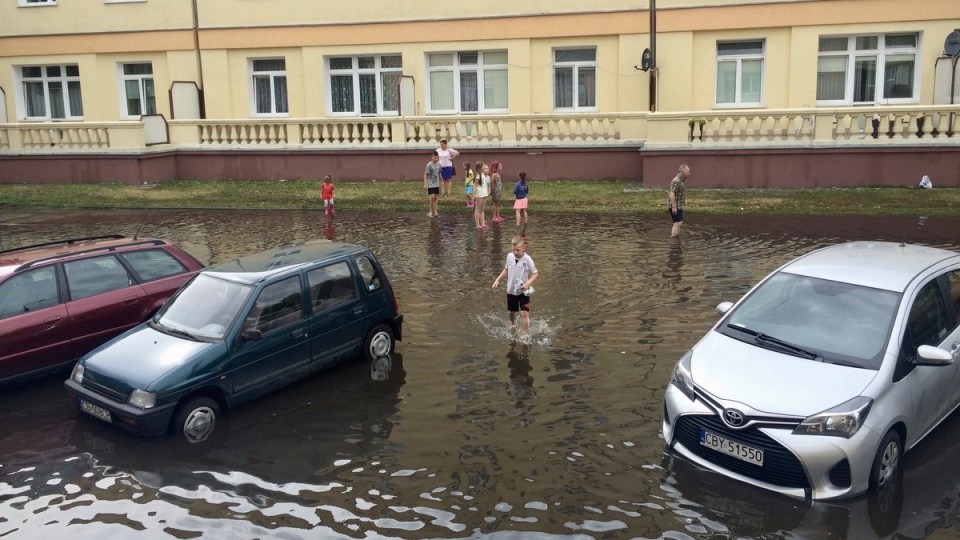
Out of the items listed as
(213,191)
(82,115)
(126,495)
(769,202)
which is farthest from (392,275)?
(82,115)

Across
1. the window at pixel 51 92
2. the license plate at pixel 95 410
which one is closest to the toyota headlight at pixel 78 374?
the license plate at pixel 95 410

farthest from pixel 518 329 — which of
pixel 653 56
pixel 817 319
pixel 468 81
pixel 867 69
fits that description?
pixel 867 69

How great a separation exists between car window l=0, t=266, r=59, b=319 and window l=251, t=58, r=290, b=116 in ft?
70.9

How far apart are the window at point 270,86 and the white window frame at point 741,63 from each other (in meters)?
14.6

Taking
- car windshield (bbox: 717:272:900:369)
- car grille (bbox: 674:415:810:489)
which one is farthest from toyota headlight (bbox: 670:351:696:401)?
car windshield (bbox: 717:272:900:369)

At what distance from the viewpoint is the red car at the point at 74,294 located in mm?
9820

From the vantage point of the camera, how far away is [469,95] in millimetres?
29734

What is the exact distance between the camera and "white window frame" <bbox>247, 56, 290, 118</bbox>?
30.8 metres

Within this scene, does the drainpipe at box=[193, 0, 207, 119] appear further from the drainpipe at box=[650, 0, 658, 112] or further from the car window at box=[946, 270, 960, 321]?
the car window at box=[946, 270, 960, 321]

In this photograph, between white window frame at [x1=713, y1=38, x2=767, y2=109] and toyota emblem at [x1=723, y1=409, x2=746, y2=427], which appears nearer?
toyota emblem at [x1=723, y1=409, x2=746, y2=427]

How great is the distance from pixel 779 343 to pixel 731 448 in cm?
121

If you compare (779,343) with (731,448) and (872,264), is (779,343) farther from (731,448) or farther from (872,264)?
(872,264)

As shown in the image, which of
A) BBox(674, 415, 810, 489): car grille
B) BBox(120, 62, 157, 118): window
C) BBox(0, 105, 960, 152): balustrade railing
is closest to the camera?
BBox(674, 415, 810, 489): car grille

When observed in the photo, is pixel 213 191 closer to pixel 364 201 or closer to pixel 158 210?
pixel 158 210
